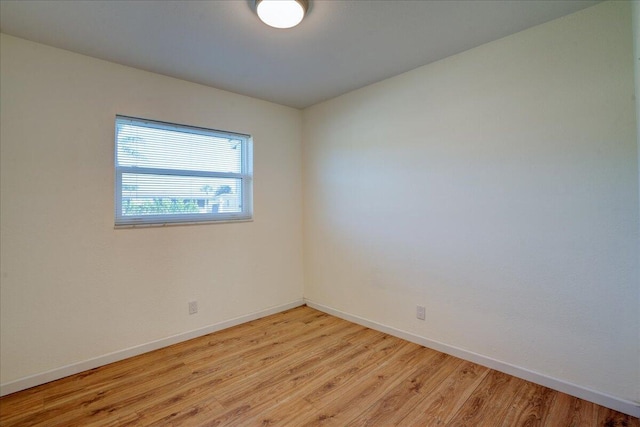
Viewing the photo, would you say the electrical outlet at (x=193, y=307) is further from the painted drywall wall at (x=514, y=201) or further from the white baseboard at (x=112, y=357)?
the painted drywall wall at (x=514, y=201)

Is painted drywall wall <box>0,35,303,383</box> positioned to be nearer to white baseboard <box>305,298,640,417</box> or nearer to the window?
the window

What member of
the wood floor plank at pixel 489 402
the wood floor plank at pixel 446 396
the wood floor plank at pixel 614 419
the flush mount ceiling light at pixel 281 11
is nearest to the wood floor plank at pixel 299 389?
the wood floor plank at pixel 446 396

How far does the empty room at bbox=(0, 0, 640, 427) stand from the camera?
6.04ft

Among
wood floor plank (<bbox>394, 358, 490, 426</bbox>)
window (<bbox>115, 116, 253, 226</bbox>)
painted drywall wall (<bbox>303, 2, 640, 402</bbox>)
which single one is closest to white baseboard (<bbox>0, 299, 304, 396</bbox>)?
window (<bbox>115, 116, 253, 226</bbox>)

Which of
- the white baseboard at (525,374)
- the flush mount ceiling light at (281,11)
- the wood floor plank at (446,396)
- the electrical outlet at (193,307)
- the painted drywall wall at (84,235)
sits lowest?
the wood floor plank at (446,396)

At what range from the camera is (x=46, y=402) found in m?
1.97

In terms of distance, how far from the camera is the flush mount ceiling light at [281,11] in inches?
68.5

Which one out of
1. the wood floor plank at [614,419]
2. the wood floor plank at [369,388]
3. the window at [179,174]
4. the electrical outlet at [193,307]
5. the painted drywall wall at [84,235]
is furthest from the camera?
the electrical outlet at [193,307]

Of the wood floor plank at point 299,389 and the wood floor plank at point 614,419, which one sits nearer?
the wood floor plank at point 614,419

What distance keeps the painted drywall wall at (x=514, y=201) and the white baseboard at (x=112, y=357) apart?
1.40 m

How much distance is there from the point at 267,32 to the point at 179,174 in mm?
1519

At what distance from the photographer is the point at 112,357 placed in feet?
8.06

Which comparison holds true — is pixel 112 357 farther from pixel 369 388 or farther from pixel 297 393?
pixel 369 388

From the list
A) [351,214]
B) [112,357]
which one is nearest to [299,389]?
[112,357]
